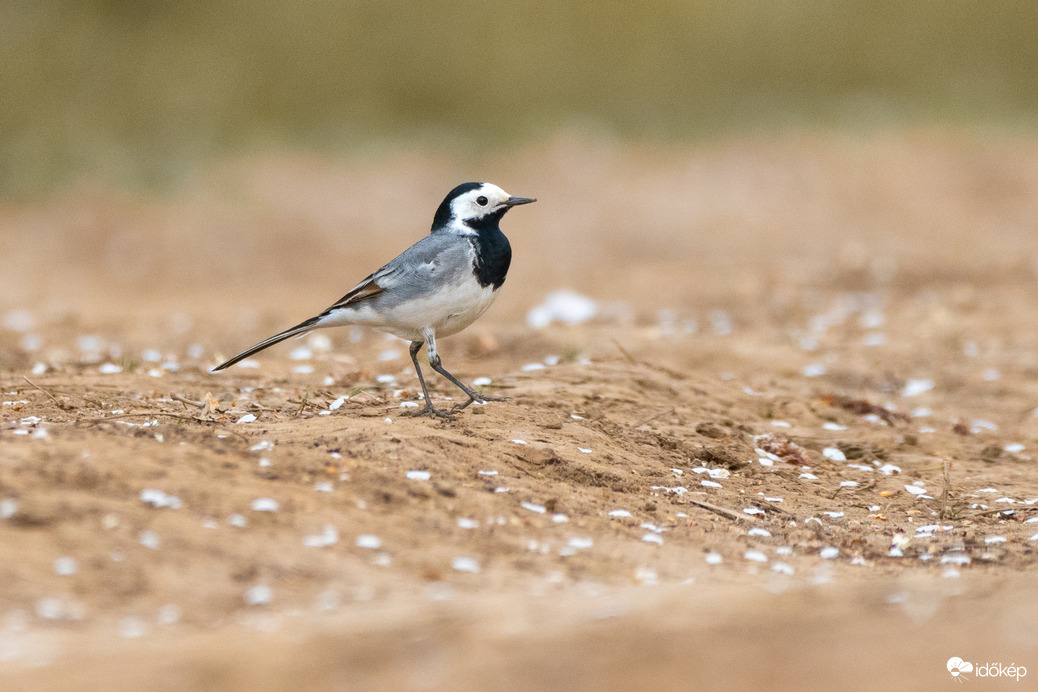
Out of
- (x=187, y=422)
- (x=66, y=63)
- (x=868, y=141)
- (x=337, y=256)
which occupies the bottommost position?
(x=187, y=422)

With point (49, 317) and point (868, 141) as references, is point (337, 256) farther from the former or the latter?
point (868, 141)

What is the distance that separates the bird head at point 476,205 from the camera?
19.8 feet

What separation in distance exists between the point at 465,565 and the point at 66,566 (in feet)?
4.55

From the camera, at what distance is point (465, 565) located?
13.6ft

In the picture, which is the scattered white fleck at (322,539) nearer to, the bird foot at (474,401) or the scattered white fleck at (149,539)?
the scattered white fleck at (149,539)

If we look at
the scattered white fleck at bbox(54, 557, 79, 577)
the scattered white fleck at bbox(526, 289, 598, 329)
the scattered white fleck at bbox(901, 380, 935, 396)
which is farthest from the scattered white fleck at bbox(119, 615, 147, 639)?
the scattered white fleck at bbox(526, 289, 598, 329)

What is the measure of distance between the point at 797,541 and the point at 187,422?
281cm

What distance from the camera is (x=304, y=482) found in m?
4.59

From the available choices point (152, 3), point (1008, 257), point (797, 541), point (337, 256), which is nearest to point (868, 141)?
point (1008, 257)

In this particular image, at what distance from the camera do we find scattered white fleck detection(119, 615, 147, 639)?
3.50 m

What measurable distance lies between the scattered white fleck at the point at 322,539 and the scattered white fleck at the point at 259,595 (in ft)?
1.03

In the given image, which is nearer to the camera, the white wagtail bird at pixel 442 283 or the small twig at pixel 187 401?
the white wagtail bird at pixel 442 283

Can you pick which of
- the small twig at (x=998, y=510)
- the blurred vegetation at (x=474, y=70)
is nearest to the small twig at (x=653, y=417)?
the small twig at (x=998, y=510)

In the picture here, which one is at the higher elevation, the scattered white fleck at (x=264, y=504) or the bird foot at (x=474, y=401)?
the bird foot at (x=474, y=401)
